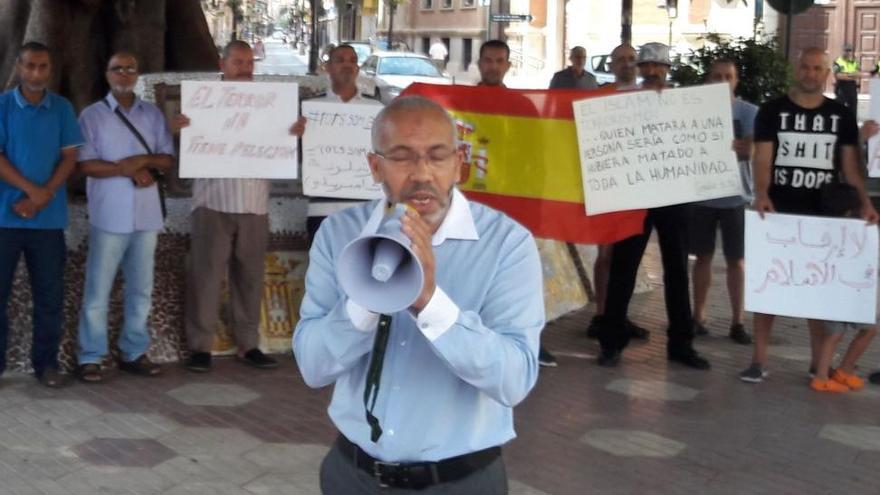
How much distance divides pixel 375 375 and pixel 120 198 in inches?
171

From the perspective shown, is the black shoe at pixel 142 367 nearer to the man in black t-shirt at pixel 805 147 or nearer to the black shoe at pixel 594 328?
the black shoe at pixel 594 328

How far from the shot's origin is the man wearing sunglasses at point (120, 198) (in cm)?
668

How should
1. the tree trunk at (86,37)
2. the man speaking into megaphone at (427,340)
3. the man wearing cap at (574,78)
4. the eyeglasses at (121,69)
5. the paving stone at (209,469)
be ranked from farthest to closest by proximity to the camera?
1. the man wearing cap at (574,78)
2. the tree trunk at (86,37)
3. the eyeglasses at (121,69)
4. the paving stone at (209,469)
5. the man speaking into megaphone at (427,340)

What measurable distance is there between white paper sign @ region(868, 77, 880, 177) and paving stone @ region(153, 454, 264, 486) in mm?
3913

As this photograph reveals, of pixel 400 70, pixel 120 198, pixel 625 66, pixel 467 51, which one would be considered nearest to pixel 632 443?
pixel 625 66

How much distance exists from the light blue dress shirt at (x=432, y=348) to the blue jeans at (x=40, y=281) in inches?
163

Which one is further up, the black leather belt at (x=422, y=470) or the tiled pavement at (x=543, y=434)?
the black leather belt at (x=422, y=470)

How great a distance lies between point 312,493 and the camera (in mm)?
5262

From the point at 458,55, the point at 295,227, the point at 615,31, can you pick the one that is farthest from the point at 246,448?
the point at 458,55

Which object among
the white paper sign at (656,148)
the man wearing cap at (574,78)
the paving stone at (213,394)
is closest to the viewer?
the paving stone at (213,394)

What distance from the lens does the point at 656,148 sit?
7.01m

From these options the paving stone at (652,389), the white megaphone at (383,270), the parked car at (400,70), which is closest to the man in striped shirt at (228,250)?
the paving stone at (652,389)

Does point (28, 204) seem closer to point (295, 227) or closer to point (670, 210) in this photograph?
point (295, 227)

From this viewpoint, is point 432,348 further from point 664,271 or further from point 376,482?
point 664,271
